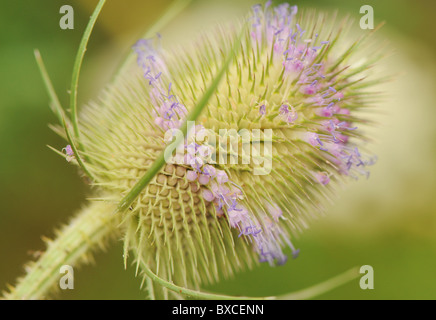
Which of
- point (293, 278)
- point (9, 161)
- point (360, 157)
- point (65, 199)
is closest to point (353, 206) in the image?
point (293, 278)

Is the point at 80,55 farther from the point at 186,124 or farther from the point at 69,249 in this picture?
the point at 69,249

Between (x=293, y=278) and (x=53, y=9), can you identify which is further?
(x=293, y=278)

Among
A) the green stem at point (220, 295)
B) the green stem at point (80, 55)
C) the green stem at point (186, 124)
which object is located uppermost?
the green stem at point (80, 55)

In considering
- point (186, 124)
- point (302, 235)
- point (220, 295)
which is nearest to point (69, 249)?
point (220, 295)

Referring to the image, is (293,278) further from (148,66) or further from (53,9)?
(53,9)

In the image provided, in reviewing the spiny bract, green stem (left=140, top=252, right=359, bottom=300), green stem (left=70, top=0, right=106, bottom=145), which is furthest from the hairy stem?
green stem (left=70, top=0, right=106, bottom=145)

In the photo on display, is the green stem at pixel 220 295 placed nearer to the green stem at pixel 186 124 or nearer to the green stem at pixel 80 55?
the green stem at pixel 186 124

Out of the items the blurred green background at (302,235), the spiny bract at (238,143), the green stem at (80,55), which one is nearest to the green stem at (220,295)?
the spiny bract at (238,143)
